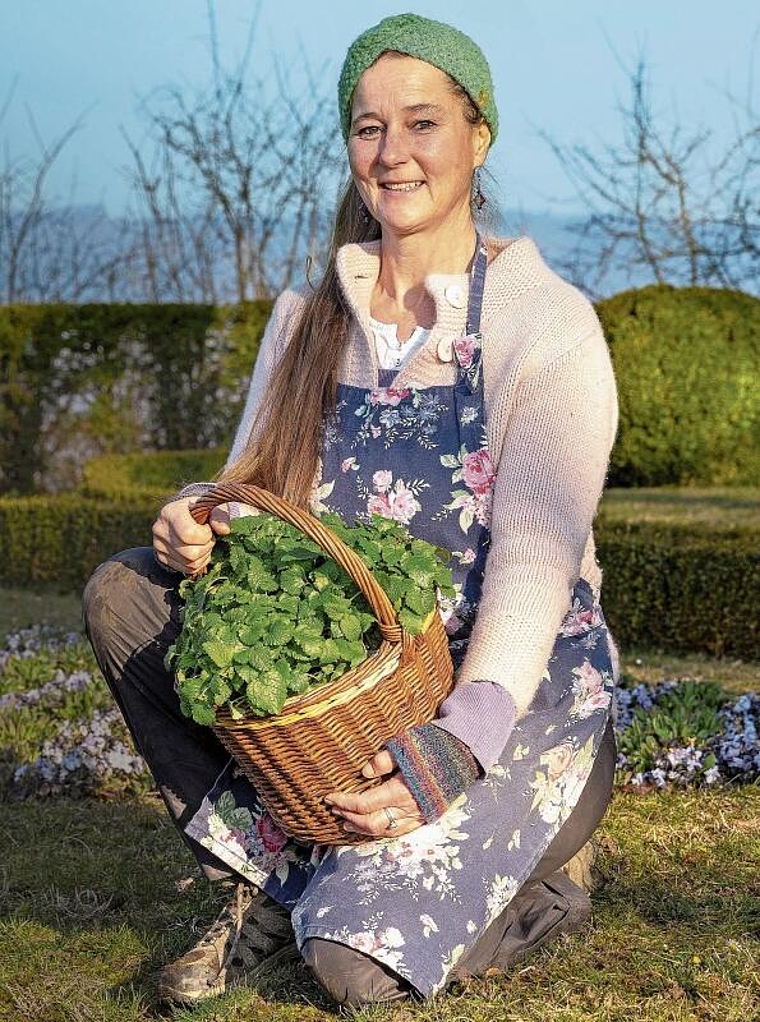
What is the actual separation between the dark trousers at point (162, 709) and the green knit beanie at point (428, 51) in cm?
102

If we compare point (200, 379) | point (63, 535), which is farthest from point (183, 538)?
point (200, 379)

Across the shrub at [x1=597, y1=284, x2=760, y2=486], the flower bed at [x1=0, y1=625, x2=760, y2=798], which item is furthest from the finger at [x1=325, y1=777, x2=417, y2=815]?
the shrub at [x1=597, y1=284, x2=760, y2=486]

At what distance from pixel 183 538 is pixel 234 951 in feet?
2.46

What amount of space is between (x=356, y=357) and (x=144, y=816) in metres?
1.60

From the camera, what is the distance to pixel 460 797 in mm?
2410

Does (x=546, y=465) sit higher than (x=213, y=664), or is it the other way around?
(x=546, y=465)

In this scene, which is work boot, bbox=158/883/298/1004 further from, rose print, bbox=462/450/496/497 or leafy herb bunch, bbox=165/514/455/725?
rose print, bbox=462/450/496/497

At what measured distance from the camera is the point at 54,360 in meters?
10.1

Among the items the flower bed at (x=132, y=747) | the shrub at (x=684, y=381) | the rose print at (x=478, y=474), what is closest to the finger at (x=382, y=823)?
the rose print at (x=478, y=474)

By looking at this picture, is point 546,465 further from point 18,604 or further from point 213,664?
point 18,604

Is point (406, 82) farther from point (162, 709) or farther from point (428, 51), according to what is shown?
point (162, 709)

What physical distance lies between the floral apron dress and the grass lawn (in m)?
0.15

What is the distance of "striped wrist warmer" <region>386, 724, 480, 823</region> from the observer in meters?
2.25

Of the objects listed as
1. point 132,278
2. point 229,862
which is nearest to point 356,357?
point 229,862
